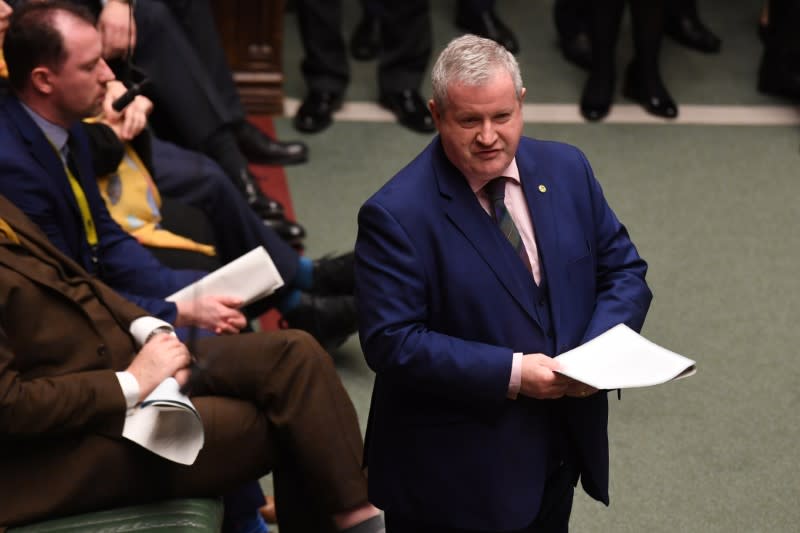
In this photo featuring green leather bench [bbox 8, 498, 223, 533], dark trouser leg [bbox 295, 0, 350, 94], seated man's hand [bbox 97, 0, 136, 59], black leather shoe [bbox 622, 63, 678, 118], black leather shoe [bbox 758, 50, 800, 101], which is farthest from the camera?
black leather shoe [bbox 758, 50, 800, 101]

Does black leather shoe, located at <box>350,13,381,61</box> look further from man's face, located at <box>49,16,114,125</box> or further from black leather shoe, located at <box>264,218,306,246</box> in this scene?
man's face, located at <box>49,16,114,125</box>

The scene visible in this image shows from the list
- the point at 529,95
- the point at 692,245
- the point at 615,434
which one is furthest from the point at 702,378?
the point at 529,95

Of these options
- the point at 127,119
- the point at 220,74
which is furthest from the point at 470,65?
the point at 220,74

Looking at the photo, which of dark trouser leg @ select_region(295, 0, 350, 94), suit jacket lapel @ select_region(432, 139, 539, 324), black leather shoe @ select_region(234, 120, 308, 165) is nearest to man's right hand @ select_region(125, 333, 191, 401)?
suit jacket lapel @ select_region(432, 139, 539, 324)

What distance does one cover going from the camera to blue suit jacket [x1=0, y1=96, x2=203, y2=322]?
273 centimetres

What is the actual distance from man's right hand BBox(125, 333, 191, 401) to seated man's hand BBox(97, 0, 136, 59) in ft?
5.01

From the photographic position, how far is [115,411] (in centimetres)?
237

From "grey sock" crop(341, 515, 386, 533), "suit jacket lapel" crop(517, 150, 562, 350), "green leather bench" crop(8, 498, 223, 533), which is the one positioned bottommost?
"grey sock" crop(341, 515, 386, 533)

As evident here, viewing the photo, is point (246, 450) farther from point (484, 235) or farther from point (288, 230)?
point (288, 230)

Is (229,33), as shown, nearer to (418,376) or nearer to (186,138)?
(186,138)

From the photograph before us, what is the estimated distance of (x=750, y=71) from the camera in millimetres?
5699

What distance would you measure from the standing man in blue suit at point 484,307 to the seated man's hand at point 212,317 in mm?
830

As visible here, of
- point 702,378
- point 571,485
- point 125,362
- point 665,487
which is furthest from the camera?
point 702,378

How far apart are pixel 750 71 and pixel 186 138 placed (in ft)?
9.33
